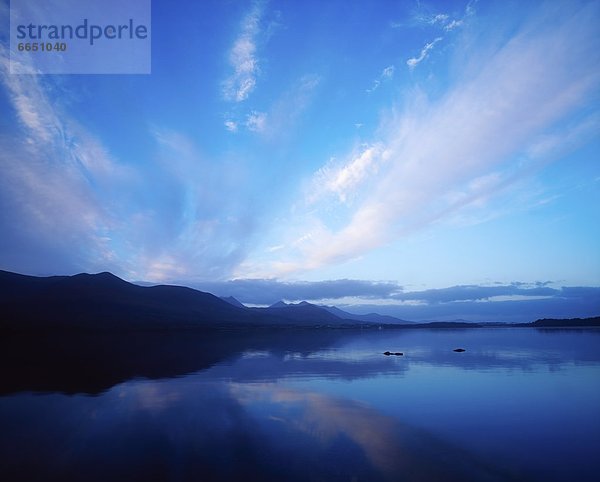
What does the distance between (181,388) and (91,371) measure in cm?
1691

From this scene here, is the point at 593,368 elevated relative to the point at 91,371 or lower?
lower

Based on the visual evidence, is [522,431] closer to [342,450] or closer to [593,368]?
[342,450]

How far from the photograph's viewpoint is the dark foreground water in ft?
49.2

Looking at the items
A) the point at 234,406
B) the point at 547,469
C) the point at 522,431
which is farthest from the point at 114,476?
the point at 522,431

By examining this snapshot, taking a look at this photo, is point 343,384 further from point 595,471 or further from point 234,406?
point 595,471

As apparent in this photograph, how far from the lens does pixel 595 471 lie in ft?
49.7

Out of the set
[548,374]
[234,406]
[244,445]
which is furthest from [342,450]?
[548,374]

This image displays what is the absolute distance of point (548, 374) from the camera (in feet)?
133

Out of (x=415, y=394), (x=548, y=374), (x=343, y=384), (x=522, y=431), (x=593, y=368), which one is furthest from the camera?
(x=593, y=368)

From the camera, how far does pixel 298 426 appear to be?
21.0 m

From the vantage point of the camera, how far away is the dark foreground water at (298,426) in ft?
49.2

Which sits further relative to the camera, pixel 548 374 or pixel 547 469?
pixel 548 374

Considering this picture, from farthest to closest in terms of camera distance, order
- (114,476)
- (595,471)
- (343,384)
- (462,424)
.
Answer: (343,384) → (462,424) → (595,471) → (114,476)

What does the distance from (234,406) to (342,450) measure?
11194mm
